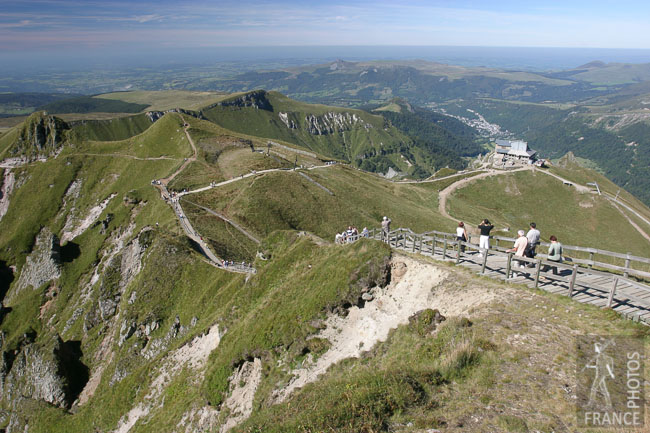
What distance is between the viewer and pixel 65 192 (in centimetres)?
10125

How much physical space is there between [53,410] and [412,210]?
76.6 m

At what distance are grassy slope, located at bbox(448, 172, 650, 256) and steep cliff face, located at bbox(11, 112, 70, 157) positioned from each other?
136m

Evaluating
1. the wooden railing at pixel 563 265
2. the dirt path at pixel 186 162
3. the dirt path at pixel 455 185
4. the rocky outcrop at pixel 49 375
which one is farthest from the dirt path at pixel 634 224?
the rocky outcrop at pixel 49 375

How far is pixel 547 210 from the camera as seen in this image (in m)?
107

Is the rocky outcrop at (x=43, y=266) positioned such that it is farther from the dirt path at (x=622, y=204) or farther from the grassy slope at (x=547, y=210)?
the dirt path at (x=622, y=204)

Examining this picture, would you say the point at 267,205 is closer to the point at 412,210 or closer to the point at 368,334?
the point at 412,210

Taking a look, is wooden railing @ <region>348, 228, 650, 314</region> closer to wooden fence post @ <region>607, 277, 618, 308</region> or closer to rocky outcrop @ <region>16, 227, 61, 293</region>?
wooden fence post @ <region>607, 277, 618, 308</region>

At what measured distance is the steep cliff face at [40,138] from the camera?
118 m

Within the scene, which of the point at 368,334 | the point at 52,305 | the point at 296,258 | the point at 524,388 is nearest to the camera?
the point at 524,388

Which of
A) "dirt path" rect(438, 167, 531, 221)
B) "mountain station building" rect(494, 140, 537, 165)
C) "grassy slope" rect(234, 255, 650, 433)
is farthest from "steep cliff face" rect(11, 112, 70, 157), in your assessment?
"mountain station building" rect(494, 140, 537, 165)

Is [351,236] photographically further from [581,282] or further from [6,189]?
[6,189]

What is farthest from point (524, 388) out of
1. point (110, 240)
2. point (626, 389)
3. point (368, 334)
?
point (110, 240)

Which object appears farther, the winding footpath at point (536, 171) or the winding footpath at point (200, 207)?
the winding footpath at point (536, 171)

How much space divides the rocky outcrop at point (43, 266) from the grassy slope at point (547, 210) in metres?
98.6
